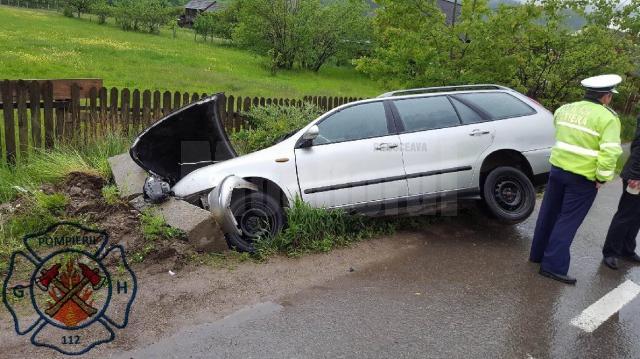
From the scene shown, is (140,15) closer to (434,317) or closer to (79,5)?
(79,5)

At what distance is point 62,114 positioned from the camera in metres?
7.61

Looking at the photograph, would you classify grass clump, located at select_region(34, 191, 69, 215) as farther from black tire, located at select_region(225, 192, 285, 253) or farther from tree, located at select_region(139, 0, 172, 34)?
tree, located at select_region(139, 0, 172, 34)

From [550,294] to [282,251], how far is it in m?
2.59

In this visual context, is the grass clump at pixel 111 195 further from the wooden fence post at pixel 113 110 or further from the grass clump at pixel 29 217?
the wooden fence post at pixel 113 110

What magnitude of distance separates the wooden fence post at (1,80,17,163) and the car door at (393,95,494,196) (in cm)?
524

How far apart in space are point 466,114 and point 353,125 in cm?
139

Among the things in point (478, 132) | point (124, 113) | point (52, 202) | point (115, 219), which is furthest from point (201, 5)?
point (478, 132)

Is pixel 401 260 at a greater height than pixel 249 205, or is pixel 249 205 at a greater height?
pixel 249 205

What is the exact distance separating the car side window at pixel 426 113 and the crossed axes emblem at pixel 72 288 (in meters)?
3.54

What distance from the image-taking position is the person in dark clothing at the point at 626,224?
5102 mm

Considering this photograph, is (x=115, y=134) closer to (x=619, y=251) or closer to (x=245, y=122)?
(x=245, y=122)

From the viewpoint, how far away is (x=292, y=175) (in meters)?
5.57

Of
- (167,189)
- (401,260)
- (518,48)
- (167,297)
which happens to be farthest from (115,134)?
(518,48)

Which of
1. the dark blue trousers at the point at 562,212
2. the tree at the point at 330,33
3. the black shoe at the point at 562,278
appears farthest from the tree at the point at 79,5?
the black shoe at the point at 562,278
